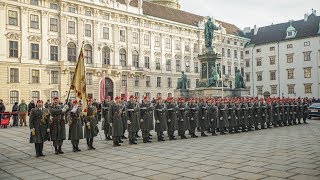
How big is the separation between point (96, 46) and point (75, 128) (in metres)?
28.0

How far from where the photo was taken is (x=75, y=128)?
1063 centimetres

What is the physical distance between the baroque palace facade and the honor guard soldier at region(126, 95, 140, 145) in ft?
74.4

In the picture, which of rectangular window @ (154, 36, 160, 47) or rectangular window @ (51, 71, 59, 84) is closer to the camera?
rectangular window @ (51, 71, 59, 84)

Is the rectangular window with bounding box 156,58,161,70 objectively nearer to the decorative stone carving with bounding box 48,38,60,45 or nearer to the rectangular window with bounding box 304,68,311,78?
the decorative stone carving with bounding box 48,38,60,45

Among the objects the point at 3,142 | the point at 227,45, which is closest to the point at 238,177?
the point at 3,142

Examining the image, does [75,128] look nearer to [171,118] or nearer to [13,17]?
[171,118]

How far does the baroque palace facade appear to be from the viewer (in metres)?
31.7

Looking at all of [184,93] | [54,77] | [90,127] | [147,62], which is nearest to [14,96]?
[54,77]

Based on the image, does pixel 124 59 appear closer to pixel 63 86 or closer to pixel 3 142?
pixel 63 86

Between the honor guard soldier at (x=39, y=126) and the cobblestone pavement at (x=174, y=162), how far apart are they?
43cm

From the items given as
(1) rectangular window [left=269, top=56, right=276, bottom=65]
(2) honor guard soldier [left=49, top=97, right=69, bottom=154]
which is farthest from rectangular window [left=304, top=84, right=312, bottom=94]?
(2) honor guard soldier [left=49, top=97, right=69, bottom=154]

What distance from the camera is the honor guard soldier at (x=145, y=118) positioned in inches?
495

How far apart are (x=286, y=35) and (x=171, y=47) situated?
21.4m

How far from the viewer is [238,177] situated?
6434 millimetres
